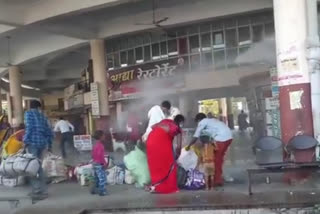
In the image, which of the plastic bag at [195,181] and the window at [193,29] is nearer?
the plastic bag at [195,181]

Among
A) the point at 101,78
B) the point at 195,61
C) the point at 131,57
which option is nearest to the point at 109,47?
the point at 131,57

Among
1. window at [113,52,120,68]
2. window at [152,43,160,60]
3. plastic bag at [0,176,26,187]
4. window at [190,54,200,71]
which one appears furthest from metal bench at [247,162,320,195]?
window at [113,52,120,68]

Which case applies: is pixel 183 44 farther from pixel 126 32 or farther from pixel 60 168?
pixel 60 168

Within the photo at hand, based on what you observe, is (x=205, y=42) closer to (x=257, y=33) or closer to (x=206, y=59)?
(x=206, y=59)

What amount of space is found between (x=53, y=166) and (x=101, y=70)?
1337cm

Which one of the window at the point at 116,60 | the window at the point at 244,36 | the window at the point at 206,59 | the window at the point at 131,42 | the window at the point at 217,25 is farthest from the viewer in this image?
the window at the point at 116,60

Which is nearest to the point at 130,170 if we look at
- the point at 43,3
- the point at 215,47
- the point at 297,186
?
the point at 297,186

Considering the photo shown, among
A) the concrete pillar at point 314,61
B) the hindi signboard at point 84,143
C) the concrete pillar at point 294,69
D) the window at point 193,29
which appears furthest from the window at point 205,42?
the concrete pillar at point 294,69

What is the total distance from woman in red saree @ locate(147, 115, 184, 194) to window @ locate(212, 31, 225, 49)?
43.8ft

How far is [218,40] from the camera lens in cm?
2306

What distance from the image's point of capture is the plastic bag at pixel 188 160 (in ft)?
34.2

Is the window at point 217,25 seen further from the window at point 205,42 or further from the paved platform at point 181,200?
the paved platform at point 181,200

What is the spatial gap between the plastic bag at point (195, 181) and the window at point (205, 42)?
44.0 feet

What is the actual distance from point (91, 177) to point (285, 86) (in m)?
4.28
